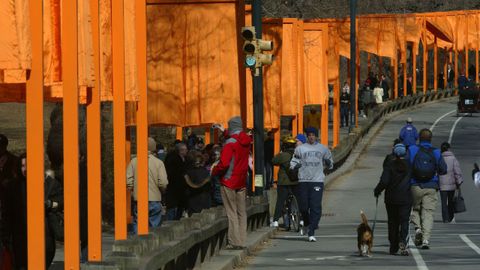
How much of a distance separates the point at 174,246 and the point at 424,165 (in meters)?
8.52

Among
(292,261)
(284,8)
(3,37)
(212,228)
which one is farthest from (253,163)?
(284,8)

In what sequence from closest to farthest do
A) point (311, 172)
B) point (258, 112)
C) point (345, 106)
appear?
point (311, 172)
point (258, 112)
point (345, 106)

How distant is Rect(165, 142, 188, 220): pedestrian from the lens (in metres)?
24.8

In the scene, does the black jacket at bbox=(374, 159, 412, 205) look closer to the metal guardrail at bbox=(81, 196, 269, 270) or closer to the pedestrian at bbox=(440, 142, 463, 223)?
the metal guardrail at bbox=(81, 196, 269, 270)

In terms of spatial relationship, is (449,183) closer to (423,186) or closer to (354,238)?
(354,238)

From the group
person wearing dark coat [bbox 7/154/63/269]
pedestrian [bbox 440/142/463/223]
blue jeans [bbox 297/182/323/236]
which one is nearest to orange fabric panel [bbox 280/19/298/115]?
pedestrian [bbox 440/142/463/223]

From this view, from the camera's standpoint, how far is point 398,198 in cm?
2245

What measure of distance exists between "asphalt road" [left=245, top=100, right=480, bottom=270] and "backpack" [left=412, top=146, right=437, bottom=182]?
1033 mm

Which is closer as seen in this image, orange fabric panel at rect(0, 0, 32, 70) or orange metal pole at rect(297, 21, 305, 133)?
orange fabric panel at rect(0, 0, 32, 70)

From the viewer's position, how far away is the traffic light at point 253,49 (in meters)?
28.0

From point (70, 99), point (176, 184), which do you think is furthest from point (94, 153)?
point (176, 184)

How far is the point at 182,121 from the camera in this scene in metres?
28.6

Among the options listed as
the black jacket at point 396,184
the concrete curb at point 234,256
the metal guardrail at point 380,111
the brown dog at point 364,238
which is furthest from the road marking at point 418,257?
the metal guardrail at point 380,111

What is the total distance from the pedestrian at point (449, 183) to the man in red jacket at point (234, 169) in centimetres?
1059
